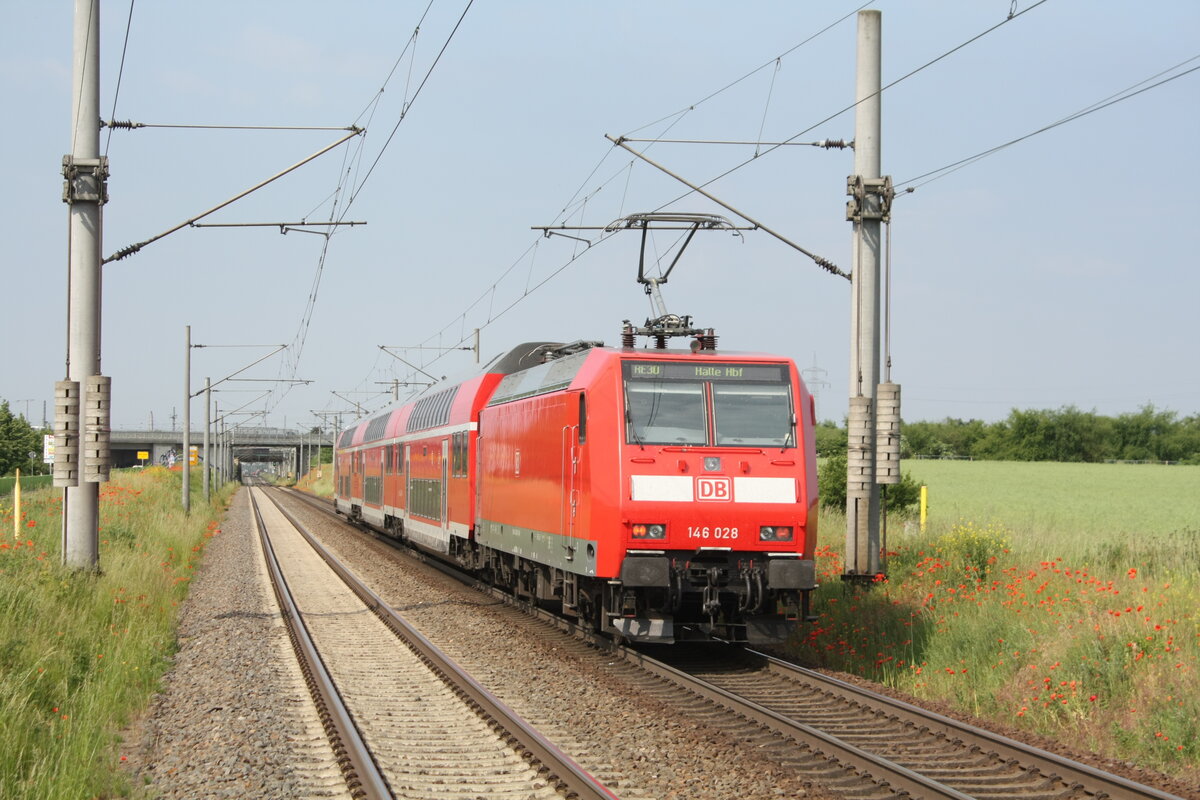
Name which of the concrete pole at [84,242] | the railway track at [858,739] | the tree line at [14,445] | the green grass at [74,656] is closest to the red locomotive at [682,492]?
the railway track at [858,739]

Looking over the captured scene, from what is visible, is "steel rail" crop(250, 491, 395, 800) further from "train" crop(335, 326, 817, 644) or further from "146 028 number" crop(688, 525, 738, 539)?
"146 028 number" crop(688, 525, 738, 539)

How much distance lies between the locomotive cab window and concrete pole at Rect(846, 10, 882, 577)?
293 centimetres

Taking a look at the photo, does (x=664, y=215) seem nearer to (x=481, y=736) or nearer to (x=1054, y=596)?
(x=1054, y=596)

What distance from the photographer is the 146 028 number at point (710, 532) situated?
12148mm

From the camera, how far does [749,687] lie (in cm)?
1133

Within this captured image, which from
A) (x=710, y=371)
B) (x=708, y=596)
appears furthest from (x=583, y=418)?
(x=708, y=596)

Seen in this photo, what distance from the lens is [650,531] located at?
12.1 m

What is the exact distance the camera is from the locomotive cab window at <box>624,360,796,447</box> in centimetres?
1248

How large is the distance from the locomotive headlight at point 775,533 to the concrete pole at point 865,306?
127 inches

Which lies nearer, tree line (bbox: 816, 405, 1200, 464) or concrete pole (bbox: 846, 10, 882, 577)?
concrete pole (bbox: 846, 10, 882, 577)

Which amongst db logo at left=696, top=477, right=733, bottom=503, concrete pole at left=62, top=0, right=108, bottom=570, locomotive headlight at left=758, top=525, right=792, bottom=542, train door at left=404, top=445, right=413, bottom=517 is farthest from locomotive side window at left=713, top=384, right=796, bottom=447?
train door at left=404, top=445, right=413, bottom=517

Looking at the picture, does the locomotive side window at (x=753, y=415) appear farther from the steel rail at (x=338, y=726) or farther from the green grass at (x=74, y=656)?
the green grass at (x=74, y=656)

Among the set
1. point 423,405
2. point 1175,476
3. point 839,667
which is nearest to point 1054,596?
point 839,667

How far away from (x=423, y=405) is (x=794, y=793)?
20358 mm
